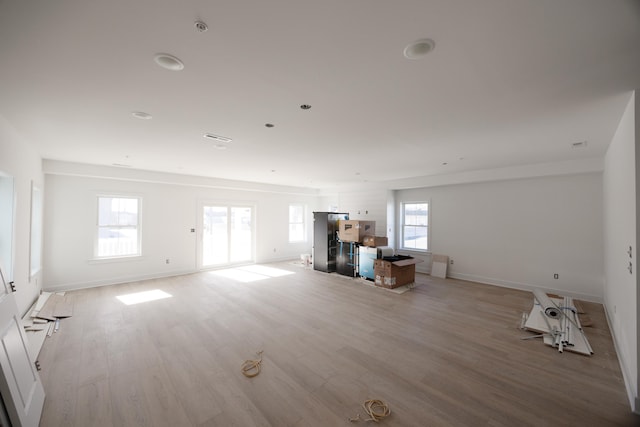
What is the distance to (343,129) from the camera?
3066mm

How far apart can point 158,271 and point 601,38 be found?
25.4ft

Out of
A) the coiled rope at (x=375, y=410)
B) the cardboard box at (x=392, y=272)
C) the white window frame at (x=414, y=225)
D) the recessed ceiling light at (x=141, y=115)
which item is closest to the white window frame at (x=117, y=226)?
the recessed ceiling light at (x=141, y=115)

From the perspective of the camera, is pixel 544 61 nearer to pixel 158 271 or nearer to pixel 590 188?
pixel 590 188

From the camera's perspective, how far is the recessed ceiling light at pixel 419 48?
4.99 feet

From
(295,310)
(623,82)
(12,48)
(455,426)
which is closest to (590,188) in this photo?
(623,82)

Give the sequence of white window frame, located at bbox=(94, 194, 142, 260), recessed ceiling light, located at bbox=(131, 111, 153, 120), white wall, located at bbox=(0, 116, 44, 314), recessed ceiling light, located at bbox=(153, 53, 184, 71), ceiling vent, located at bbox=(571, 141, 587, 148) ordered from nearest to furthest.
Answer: recessed ceiling light, located at bbox=(153, 53, 184, 71) → recessed ceiling light, located at bbox=(131, 111, 153, 120) → white wall, located at bbox=(0, 116, 44, 314) → ceiling vent, located at bbox=(571, 141, 587, 148) → white window frame, located at bbox=(94, 194, 142, 260)

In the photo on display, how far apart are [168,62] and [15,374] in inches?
96.3

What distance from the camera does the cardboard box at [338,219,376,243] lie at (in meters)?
6.38

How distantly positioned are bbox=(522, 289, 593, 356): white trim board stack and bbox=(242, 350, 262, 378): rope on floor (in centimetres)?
341

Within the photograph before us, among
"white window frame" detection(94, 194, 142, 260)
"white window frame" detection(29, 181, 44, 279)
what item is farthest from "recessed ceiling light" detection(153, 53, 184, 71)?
"white window frame" detection(94, 194, 142, 260)

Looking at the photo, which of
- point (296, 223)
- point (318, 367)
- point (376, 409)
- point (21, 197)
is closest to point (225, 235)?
point (296, 223)

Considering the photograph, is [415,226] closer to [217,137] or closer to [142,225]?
[217,137]

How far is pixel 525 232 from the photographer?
17.5 ft

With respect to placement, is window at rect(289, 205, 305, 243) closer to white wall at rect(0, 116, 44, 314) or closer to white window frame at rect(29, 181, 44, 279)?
white window frame at rect(29, 181, 44, 279)
